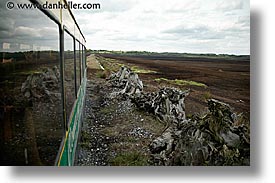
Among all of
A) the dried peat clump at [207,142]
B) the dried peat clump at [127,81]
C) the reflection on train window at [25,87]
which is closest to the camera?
the reflection on train window at [25,87]

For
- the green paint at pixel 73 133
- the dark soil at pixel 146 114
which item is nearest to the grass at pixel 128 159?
the dark soil at pixel 146 114

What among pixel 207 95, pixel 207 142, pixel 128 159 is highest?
pixel 207 95

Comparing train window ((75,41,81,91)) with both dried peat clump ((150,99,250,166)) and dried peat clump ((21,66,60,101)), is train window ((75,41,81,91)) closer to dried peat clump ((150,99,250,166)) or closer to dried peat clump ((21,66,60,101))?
dried peat clump ((21,66,60,101))

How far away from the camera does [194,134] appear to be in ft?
7.93

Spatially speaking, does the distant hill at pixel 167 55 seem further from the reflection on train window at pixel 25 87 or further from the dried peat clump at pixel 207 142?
the reflection on train window at pixel 25 87

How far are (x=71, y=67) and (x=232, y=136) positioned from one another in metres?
1.26

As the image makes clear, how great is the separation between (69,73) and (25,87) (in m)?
0.81

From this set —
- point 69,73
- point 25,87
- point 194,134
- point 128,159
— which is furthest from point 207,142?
point 25,87

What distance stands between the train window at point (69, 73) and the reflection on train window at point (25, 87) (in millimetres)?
354

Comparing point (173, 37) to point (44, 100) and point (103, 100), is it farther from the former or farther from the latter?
point (44, 100)

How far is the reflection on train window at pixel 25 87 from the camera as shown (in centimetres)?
139

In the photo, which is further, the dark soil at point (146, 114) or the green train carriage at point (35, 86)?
the dark soil at point (146, 114)

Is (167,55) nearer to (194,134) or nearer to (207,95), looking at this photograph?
(207,95)

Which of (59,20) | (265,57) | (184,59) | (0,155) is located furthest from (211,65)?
(0,155)
